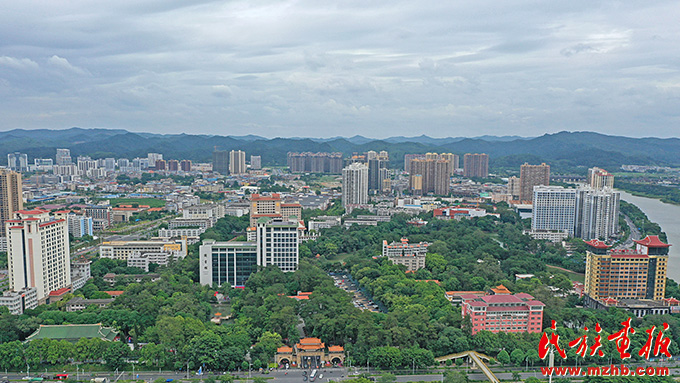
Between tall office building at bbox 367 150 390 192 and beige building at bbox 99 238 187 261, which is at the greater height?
tall office building at bbox 367 150 390 192

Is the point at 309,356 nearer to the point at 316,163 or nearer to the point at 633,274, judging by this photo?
the point at 633,274

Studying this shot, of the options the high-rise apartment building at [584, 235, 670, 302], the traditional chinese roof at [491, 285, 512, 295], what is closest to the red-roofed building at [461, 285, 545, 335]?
the traditional chinese roof at [491, 285, 512, 295]

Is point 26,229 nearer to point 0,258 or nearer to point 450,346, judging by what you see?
point 0,258

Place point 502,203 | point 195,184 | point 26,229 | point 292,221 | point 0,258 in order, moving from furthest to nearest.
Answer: point 195,184
point 502,203
point 0,258
point 292,221
point 26,229

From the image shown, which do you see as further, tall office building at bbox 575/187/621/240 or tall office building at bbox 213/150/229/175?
tall office building at bbox 213/150/229/175

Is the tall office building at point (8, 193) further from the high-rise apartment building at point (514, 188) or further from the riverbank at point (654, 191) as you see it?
the riverbank at point (654, 191)

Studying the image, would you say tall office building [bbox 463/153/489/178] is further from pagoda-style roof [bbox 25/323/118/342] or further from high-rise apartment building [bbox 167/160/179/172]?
pagoda-style roof [bbox 25/323/118/342]

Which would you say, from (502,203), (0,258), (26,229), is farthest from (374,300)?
(502,203)

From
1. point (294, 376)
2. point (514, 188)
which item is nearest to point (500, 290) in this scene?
point (294, 376)
